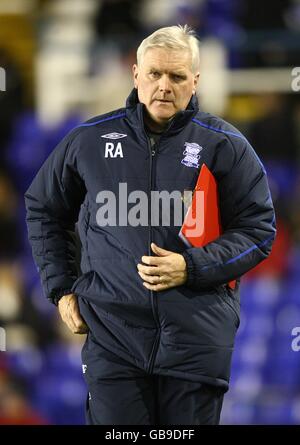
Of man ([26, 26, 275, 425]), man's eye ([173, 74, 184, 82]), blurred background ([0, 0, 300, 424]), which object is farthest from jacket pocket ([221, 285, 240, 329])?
blurred background ([0, 0, 300, 424])

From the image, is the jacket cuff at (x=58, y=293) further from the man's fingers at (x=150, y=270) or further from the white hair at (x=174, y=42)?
the white hair at (x=174, y=42)

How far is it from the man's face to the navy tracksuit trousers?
64 centimetres

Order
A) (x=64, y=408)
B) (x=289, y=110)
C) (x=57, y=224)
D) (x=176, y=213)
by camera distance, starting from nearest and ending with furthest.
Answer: (x=176, y=213), (x=57, y=224), (x=64, y=408), (x=289, y=110)

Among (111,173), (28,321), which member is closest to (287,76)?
(28,321)

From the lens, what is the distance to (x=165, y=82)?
8.31ft

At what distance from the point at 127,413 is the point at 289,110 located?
382cm

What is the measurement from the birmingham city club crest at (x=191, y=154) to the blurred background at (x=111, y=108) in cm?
276

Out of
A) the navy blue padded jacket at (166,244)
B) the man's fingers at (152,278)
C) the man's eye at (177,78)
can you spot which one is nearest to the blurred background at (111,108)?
the navy blue padded jacket at (166,244)

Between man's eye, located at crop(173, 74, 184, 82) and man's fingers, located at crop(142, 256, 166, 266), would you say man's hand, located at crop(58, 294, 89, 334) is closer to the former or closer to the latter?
man's fingers, located at crop(142, 256, 166, 266)

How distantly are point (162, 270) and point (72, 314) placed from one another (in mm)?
315

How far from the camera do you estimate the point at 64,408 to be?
18.0 feet
